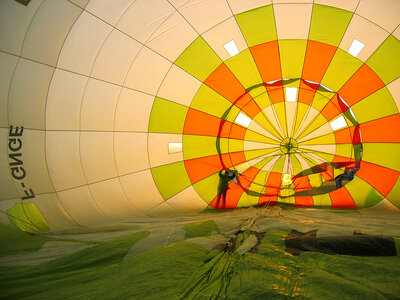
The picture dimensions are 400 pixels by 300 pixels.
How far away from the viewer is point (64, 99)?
2.41 meters

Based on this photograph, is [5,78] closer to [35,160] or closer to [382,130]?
[35,160]

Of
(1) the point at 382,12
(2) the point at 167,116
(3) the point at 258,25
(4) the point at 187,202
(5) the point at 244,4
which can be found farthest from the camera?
(4) the point at 187,202

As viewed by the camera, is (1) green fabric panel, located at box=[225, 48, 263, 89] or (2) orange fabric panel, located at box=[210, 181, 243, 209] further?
(2) orange fabric panel, located at box=[210, 181, 243, 209]

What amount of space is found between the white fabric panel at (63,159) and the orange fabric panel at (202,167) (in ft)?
3.84

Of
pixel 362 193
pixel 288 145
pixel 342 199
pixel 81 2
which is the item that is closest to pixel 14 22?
pixel 81 2

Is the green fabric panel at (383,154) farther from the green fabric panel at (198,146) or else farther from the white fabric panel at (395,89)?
the green fabric panel at (198,146)

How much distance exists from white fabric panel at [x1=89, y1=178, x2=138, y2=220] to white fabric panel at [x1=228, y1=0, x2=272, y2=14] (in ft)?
6.89

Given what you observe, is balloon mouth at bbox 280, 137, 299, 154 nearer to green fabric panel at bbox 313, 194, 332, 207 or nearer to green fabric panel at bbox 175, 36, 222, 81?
green fabric panel at bbox 313, 194, 332, 207

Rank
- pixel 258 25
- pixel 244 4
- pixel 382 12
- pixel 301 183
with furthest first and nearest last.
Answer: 1. pixel 301 183
2. pixel 258 25
3. pixel 244 4
4. pixel 382 12

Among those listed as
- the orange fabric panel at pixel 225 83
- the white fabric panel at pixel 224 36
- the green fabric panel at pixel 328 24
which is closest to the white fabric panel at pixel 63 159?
the orange fabric panel at pixel 225 83

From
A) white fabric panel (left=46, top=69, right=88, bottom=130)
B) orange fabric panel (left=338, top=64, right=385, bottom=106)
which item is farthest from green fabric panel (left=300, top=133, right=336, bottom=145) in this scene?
white fabric panel (left=46, top=69, right=88, bottom=130)

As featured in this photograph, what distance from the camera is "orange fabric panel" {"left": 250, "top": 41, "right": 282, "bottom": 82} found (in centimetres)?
246

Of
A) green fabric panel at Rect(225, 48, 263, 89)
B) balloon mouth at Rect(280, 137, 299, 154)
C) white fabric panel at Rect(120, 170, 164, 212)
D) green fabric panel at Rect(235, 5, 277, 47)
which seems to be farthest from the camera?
balloon mouth at Rect(280, 137, 299, 154)

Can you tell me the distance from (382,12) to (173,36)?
1.86 meters
